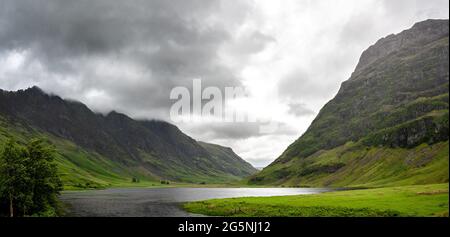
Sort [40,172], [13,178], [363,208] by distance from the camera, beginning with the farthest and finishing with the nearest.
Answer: [40,172], [13,178], [363,208]

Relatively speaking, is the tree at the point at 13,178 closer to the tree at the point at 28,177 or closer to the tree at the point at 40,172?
the tree at the point at 28,177

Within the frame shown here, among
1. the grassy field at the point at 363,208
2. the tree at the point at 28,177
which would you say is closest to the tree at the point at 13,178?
the tree at the point at 28,177

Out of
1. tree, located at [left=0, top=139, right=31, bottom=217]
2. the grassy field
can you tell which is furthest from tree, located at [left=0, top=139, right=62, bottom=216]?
the grassy field

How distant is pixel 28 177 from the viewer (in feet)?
265

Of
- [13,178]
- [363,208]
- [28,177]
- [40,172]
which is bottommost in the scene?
[363,208]

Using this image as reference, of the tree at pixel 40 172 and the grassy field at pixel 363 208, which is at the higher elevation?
the tree at pixel 40 172

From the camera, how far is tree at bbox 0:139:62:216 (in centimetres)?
7875

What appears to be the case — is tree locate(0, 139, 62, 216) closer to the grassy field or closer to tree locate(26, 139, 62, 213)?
tree locate(26, 139, 62, 213)

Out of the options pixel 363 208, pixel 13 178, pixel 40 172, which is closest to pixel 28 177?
pixel 13 178

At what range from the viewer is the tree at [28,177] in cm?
7875

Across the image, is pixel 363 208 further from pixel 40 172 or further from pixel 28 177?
pixel 40 172

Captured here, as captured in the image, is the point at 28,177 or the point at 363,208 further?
the point at 28,177
